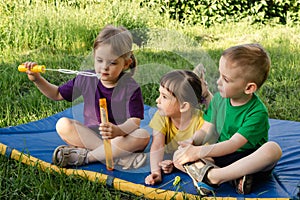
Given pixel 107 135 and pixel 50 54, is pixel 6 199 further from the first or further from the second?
pixel 50 54

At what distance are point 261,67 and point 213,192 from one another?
0.62 metres

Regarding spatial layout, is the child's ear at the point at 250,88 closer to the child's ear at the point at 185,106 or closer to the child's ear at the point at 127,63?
the child's ear at the point at 185,106

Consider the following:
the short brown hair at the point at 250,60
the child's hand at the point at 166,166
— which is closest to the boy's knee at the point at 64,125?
the child's hand at the point at 166,166

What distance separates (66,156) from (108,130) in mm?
305

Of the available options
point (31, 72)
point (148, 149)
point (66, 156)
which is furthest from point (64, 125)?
point (148, 149)

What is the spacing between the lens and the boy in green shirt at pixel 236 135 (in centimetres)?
214

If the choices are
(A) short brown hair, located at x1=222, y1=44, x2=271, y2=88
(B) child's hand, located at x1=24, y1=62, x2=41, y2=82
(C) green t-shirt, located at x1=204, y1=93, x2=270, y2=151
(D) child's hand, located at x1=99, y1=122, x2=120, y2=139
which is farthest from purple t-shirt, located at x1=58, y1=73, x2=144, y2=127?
(A) short brown hair, located at x1=222, y1=44, x2=271, y2=88

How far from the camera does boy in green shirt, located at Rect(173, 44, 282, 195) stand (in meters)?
2.14

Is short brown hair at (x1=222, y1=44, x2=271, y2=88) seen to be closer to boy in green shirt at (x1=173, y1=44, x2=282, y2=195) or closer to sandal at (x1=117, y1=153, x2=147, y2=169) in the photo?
boy in green shirt at (x1=173, y1=44, x2=282, y2=195)

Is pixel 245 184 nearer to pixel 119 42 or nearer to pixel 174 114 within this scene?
pixel 174 114

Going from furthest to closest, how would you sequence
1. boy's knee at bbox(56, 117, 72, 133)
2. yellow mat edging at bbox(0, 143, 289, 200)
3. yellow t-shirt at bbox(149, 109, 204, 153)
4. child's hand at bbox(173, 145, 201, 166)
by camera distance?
boy's knee at bbox(56, 117, 72, 133) → yellow t-shirt at bbox(149, 109, 204, 153) → child's hand at bbox(173, 145, 201, 166) → yellow mat edging at bbox(0, 143, 289, 200)

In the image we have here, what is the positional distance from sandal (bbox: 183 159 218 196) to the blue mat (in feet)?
0.12

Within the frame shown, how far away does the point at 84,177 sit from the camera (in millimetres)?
2293

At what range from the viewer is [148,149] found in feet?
8.46
